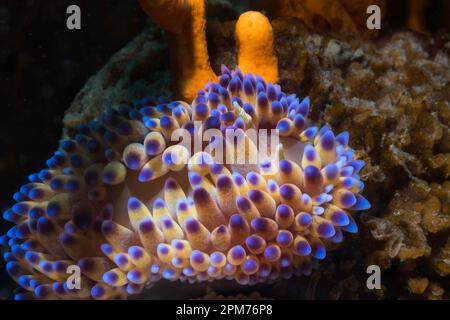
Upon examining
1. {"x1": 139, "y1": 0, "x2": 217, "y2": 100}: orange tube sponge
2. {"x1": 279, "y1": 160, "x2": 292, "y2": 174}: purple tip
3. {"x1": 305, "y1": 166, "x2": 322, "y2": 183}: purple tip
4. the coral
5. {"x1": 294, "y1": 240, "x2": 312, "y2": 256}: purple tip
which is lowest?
{"x1": 294, "y1": 240, "x2": 312, "y2": 256}: purple tip

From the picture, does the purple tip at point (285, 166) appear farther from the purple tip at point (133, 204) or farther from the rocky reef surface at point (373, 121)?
the rocky reef surface at point (373, 121)

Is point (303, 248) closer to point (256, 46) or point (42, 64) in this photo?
point (256, 46)

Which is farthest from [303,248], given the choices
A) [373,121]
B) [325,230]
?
[373,121]

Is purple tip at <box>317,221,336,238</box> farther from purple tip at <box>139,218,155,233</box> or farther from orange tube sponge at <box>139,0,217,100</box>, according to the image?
orange tube sponge at <box>139,0,217,100</box>

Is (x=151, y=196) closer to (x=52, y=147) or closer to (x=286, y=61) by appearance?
(x=286, y=61)

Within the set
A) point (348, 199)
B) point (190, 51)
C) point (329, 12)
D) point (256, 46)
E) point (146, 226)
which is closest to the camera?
point (146, 226)

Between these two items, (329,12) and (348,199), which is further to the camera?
(329,12)

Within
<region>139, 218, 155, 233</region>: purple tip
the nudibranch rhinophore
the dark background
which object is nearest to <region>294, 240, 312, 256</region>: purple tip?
the nudibranch rhinophore
